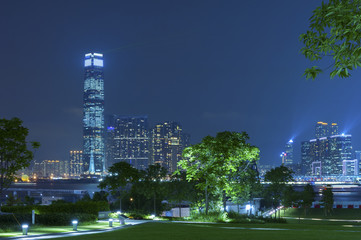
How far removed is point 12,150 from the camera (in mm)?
23156

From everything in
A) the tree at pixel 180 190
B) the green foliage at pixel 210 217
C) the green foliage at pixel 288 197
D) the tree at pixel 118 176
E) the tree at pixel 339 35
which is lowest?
the green foliage at pixel 288 197

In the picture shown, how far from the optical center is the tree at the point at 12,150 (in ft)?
75.0

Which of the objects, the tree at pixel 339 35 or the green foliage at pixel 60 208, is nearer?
the tree at pixel 339 35

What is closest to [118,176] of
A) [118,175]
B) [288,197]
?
[118,175]

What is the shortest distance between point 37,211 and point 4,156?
4.76 meters

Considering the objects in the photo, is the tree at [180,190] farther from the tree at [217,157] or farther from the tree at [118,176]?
the tree at [217,157]

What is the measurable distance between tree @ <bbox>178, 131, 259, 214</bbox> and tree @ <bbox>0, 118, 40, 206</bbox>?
41.1ft

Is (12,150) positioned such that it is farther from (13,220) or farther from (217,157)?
(217,157)

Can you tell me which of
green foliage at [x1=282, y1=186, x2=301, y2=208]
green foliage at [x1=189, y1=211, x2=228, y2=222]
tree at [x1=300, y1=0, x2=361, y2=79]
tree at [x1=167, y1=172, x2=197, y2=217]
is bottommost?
green foliage at [x1=282, y1=186, x2=301, y2=208]

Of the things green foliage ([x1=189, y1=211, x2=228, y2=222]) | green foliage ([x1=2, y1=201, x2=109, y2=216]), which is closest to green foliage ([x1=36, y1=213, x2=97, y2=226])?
green foliage ([x1=2, y1=201, x2=109, y2=216])

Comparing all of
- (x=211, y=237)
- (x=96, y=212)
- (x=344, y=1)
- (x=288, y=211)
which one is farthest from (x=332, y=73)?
(x=288, y=211)

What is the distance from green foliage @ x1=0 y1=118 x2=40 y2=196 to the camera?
22.9m

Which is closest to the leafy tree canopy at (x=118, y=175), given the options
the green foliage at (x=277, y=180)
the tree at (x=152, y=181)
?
the tree at (x=152, y=181)

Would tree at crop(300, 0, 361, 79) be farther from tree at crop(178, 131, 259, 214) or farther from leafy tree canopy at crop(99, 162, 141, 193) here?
leafy tree canopy at crop(99, 162, 141, 193)
